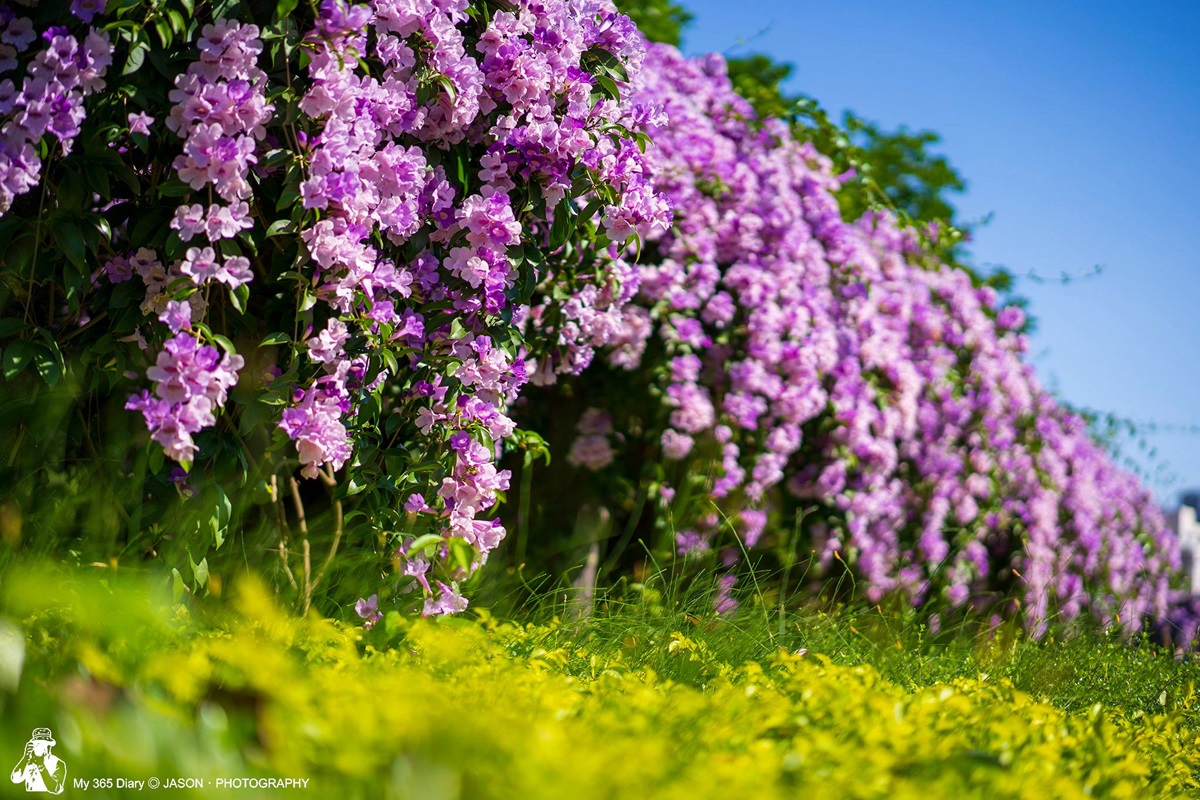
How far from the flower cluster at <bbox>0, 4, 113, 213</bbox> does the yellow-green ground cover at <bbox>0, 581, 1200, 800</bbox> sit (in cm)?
87

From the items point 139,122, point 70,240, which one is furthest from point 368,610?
point 139,122

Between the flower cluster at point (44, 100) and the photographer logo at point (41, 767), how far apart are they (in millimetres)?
1320

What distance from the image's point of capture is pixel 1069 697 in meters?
3.19

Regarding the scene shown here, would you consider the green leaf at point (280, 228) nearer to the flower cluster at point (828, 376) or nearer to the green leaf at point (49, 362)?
the green leaf at point (49, 362)

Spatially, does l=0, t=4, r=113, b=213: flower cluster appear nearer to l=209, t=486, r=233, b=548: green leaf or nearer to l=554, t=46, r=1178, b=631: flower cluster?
l=209, t=486, r=233, b=548: green leaf

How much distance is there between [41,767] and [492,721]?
0.58 m

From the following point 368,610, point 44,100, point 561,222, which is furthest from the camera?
point 561,222

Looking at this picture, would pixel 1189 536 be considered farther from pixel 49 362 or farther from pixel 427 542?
pixel 49 362

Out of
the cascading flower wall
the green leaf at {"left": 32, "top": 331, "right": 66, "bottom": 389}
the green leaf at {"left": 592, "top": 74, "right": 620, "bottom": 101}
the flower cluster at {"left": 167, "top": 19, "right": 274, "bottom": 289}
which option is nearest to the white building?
the cascading flower wall

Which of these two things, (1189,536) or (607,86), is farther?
(1189,536)

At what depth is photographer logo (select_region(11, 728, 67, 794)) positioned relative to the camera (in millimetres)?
1203

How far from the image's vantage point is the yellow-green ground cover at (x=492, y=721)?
48.7 inches

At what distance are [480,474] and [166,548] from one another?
81cm

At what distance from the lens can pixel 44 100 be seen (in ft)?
7.08
